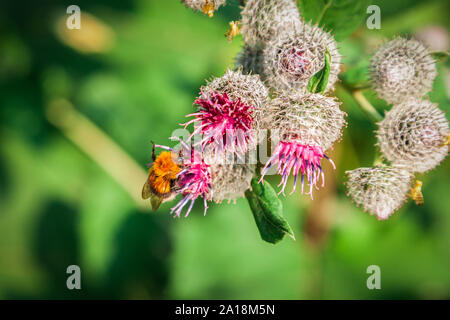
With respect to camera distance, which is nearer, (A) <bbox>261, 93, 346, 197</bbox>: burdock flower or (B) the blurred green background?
(A) <bbox>261, 93, 346, 197</bbox>: burdock flower

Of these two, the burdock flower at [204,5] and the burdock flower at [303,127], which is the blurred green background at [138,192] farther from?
the burdock flower at [303,127]

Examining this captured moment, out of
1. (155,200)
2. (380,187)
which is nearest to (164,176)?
(155,200)

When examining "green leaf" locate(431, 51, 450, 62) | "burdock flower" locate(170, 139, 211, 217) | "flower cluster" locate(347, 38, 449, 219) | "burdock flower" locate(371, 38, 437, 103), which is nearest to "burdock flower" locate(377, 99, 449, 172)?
"flower cluster" locate(347, 38, 449, 219)

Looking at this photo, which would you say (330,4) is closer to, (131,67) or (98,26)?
(131,67)

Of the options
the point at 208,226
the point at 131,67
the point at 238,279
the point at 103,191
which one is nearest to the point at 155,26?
the point at 131,67

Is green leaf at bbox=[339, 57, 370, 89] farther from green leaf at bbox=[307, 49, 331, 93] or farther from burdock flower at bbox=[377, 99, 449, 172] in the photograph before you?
green leaf at bbox=[307, 49, 331, 93]

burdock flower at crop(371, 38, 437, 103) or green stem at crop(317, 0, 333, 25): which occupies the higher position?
green stem at crop(317, 0, 333, 25)

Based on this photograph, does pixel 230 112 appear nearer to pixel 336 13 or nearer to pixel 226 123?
pixel 226 123
